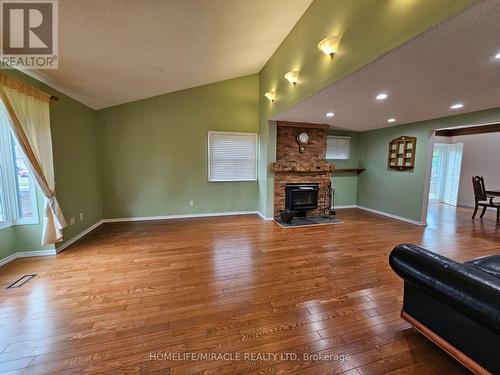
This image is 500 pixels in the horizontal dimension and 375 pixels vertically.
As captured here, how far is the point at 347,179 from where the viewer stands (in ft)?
20.8

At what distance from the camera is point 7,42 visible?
2.12 metres

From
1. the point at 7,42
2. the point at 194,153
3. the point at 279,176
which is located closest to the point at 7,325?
the point at 7,42

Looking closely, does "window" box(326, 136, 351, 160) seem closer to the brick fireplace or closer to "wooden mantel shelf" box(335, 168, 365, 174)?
"wooden mantel shelf" box(335, 168, 365, 174)

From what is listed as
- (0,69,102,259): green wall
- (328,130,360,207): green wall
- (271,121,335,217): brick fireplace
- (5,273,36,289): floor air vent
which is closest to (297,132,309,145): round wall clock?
(271,121,335,217): brick fireplace

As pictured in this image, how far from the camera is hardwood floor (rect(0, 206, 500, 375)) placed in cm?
143

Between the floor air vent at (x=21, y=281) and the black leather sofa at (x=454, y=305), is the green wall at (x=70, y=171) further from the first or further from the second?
the black leather sofa at (x=454, y=305)

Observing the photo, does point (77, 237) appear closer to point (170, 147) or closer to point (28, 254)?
point (28, 254)

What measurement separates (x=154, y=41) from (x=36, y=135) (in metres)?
1.89

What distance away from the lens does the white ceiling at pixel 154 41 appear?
81.5 inches

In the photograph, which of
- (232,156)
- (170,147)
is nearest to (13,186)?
(170,147)

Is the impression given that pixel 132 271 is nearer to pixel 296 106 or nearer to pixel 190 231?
pixel 190 231

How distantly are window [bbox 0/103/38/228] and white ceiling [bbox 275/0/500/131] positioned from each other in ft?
13.1

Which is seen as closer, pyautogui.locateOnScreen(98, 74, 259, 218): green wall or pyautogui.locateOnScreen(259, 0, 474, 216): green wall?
pyautogui.locateOnScreen(259, 0, 474, 216): green wall

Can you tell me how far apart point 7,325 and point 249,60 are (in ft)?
15.8
